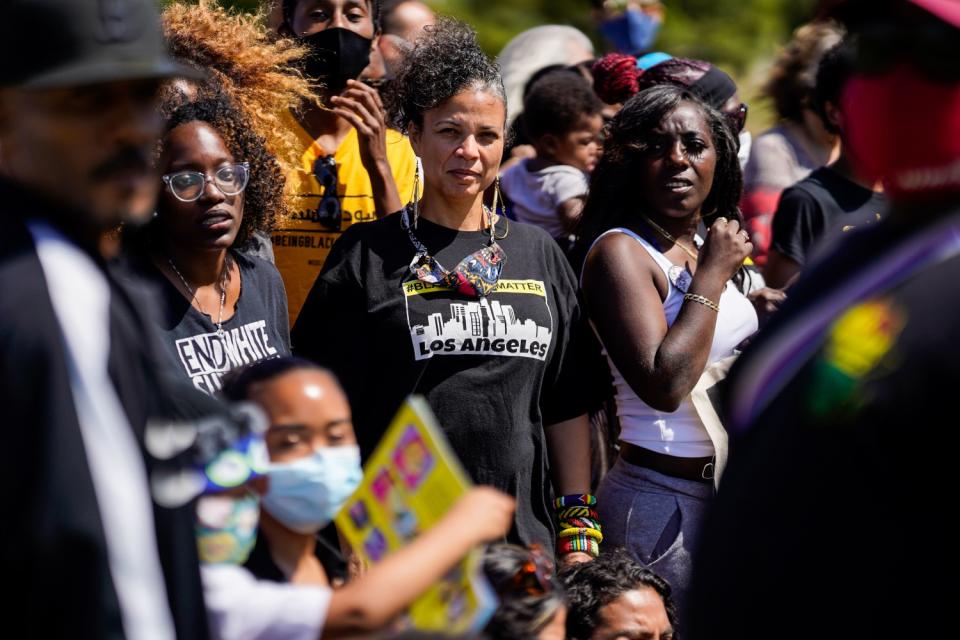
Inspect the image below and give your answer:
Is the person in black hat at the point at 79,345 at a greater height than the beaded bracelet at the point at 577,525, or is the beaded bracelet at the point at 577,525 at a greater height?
the person in black hat at the point at 79,345

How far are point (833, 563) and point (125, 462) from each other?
41.4 inches

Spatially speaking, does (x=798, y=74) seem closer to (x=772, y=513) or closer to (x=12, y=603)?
(x=772, y=513)

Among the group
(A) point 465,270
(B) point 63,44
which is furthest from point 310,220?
(B) point 63,44

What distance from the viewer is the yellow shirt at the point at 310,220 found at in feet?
16.2

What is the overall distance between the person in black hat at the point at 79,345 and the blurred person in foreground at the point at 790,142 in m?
4.64

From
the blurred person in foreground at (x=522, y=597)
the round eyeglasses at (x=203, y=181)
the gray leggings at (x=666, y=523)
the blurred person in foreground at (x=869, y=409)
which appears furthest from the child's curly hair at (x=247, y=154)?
the blurred person in foreground at (x=869, y=409)

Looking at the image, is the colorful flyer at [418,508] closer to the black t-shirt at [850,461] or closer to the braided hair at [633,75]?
the black t-shirt at [850,461]

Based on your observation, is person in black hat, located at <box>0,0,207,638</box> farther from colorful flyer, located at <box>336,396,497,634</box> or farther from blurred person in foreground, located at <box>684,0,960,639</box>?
blurred person in foreground, located at <box>684,0,960,639</box>

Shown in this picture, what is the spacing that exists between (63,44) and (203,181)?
2.15 metres

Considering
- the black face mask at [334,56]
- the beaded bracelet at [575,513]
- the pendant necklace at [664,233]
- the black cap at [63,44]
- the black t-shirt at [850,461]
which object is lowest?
the beaded bracelet at [575,513]

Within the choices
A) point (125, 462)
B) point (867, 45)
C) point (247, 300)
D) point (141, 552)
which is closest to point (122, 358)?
point (125, 462)

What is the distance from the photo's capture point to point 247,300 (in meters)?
4.24

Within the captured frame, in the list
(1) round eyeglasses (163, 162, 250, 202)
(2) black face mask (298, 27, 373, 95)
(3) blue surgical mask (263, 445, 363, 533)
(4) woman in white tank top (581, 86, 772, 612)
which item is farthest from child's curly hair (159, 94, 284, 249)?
(3) blue surgical mask (263, 445, 363, 533)

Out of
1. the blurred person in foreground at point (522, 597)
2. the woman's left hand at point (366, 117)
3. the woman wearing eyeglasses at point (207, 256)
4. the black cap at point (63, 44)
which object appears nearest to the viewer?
the black cap at point (63, 44)
